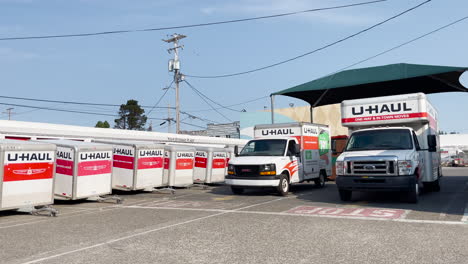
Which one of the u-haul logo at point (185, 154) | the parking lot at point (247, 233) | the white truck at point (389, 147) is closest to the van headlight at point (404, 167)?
the white truck at point (389, 147)

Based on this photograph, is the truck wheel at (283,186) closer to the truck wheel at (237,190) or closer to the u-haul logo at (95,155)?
the truck wheel at (237,190)

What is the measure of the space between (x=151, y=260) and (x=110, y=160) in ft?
29.4

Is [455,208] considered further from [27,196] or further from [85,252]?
[27,196]

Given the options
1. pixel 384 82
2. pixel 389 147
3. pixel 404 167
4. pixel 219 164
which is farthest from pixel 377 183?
pixel 384 82

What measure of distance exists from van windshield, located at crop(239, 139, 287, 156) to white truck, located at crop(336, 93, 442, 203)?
2.52 m

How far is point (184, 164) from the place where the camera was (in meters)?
18.0

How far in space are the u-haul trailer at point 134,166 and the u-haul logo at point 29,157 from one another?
403 centimetres

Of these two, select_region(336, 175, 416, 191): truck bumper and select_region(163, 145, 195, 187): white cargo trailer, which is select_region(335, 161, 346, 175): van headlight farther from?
select_region(163, 145, 195, 187): white cargo trailer

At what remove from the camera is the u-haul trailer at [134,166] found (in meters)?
15.4

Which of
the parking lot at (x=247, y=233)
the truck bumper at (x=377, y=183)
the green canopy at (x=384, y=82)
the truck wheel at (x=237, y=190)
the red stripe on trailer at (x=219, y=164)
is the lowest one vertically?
the parking lot at (x=247, y=233)

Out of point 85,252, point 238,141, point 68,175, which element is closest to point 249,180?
point 68,175

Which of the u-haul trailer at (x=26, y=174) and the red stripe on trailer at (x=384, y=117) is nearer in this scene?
the u-haul trailer at (x=26, y=174)

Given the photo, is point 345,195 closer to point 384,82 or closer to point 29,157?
point 29,157

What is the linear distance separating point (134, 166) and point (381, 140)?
9.01 meters
